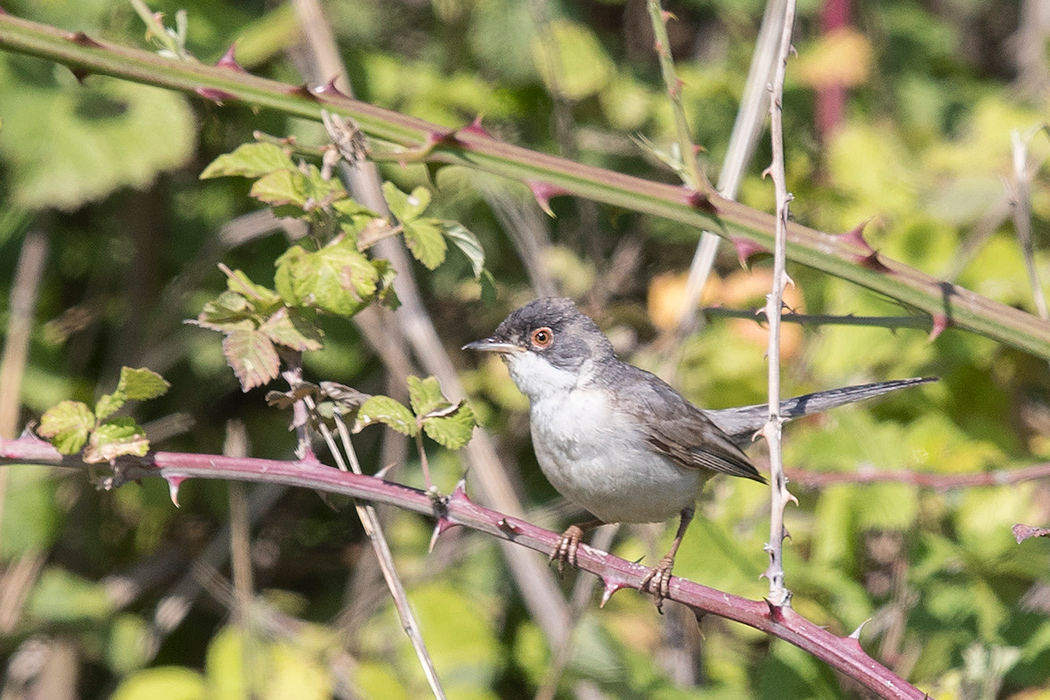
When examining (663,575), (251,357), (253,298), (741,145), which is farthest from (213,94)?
(741,145)

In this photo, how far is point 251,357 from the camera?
192 centimetres

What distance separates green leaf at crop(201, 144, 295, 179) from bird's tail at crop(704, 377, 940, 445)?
1.23m

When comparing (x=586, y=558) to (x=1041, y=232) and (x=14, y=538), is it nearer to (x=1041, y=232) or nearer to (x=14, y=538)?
(x=14, y=538)

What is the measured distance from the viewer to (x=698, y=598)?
1816 millimetres

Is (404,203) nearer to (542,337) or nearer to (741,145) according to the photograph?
(542,337)

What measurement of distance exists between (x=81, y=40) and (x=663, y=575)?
1613 millimetres

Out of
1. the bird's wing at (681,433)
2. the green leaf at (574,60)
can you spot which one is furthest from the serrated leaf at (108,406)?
the green leaf at (574,60)

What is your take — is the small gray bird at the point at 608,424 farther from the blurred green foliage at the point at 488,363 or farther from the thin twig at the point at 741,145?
the thin twig at the point at 741,145

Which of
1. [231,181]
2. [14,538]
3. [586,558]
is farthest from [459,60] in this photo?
[586,558]

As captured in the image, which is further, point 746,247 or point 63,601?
point 63,601

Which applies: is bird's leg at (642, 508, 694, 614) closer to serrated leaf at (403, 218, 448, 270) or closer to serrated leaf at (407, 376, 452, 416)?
serrated leaf at (407, 376, 452, 416)

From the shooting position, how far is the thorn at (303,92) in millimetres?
2090

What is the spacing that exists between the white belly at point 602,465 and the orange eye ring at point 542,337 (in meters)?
0.16

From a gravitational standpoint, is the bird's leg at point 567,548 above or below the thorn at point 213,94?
below
